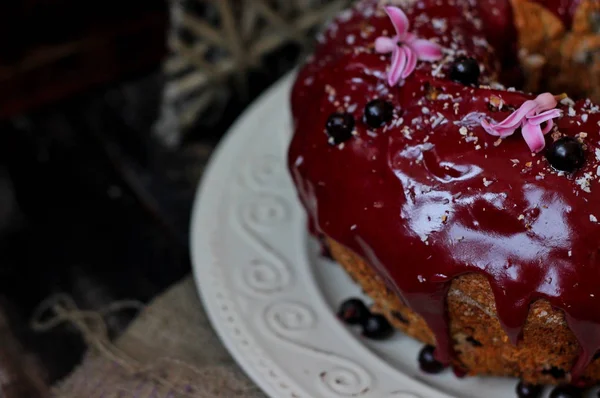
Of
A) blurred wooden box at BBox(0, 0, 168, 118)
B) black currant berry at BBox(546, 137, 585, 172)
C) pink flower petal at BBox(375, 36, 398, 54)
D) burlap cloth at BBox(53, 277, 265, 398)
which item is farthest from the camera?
blurred wooden box at BBox(0, 0, 168, 118)

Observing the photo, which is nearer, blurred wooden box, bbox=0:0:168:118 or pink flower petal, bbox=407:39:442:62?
pink flower petal, bbox=407:39:442:62

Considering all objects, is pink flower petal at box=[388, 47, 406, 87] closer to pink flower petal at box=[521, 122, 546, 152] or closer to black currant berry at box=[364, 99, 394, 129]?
black currant berry at box=[364, 99, 394, 129]

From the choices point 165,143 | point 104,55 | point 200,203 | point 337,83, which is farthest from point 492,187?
point 104,55

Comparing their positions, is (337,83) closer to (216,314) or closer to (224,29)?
(216,314)

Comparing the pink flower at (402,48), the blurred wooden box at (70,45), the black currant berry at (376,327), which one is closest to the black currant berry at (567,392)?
the black currant berry at (376,327)

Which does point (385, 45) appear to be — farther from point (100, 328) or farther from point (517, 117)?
point (100, 328)

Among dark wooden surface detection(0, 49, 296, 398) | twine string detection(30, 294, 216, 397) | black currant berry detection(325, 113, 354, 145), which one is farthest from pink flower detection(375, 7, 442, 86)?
dark wooden surface detection(0, 49, 296, 398)

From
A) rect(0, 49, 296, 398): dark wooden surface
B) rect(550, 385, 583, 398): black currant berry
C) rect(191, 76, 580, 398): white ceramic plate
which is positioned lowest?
rect(0, 49, 296, 398): dark wooden surface

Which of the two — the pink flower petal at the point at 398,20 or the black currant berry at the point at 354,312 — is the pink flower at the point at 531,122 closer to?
the pink flower petal at the point at 398,20
